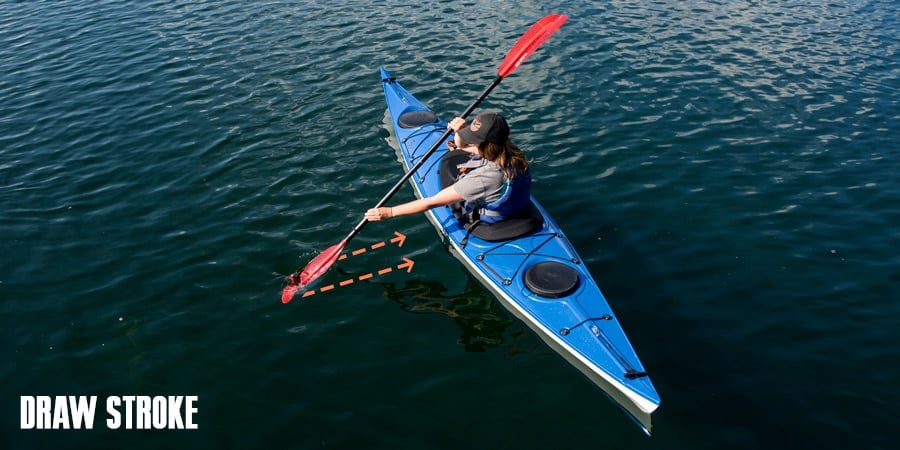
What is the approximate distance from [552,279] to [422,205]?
6.30 ft

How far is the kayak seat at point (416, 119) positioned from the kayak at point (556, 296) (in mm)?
1989


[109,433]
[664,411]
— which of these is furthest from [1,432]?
[664,411]

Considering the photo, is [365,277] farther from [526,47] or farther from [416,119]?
[526,47]

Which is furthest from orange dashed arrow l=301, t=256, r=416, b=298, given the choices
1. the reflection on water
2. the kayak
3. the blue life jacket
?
the blue life jacket

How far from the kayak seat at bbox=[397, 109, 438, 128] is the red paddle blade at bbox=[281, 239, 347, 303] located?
339 cm

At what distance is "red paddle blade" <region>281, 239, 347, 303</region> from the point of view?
841cm

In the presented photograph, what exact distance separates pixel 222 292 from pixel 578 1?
46.2ft

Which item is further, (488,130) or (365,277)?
(365,277)

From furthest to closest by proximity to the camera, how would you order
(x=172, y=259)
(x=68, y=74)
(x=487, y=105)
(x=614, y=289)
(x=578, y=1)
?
(x=578, y=1) < (x=68, y=74) < (x=487, y=105) < (x=172, y=259) < (x=614, y=289)

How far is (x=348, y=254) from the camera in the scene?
9094mm

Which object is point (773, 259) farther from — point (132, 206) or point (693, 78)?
point (132, 206)

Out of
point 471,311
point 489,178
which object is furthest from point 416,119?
point 471,311

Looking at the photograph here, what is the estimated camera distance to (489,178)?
24.9 feet

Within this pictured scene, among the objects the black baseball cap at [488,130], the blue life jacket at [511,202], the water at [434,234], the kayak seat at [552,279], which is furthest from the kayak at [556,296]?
the black baseball cap at [488,130]
